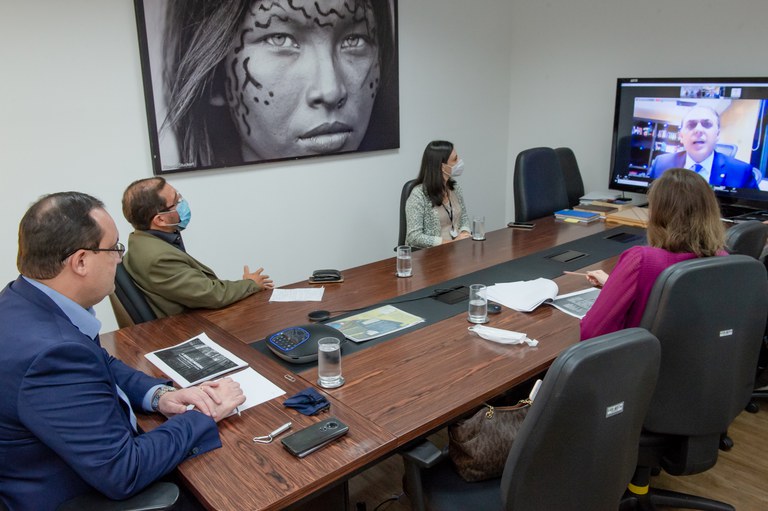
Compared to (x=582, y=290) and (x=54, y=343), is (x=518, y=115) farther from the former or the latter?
(x=54, y=343)

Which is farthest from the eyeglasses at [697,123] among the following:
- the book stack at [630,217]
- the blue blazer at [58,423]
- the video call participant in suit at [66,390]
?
the blue blazer at [58,423]

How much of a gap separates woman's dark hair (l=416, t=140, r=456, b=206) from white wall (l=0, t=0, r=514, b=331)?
0.93 metres

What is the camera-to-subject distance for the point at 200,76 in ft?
11.6

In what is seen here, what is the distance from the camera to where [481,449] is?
1.65 metres

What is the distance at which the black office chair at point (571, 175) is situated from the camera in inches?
183

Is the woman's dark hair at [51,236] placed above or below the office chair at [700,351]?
above

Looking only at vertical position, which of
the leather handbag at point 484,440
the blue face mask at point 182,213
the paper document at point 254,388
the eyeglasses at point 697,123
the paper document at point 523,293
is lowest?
the leather handbag at point 484,440

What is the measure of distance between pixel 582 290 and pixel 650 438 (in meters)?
0.74

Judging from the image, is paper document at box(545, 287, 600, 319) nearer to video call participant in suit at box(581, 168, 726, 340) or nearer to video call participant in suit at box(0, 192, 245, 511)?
video call participant in suit at box(581, 168, 726, 340)

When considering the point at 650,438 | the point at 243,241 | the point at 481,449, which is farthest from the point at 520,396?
the point at 243,241

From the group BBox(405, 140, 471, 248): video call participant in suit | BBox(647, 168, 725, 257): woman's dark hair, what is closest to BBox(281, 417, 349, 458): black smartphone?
BBox(647, 168, 725, 257): woman's dark hair

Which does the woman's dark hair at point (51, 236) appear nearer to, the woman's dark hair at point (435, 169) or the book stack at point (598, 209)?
the woman's dark hair at point (435, 169)

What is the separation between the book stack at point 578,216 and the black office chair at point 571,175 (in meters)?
0.74

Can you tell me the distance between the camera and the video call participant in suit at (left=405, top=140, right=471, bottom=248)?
3600 millimetres
